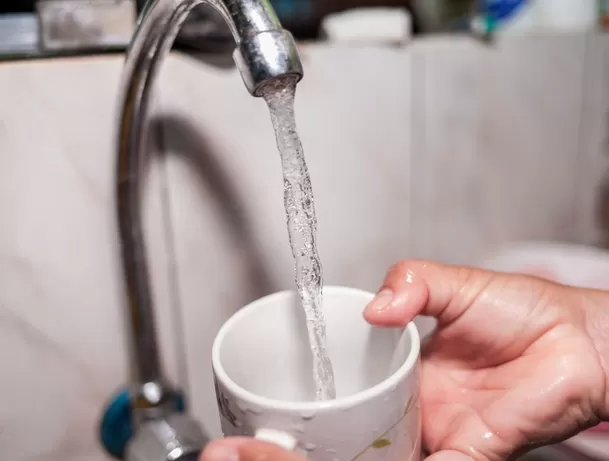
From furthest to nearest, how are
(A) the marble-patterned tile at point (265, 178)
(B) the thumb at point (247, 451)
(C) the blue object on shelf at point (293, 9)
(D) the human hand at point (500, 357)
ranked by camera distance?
1. (C) the blue object on shelf at point (293, 9)
2. (A) the marble-patterned tile at point (265, 178)
3. (D) the human hand at point (500, 357)
4. (B) the thumb at point (247, 451)

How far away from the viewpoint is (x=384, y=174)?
2.21 ft

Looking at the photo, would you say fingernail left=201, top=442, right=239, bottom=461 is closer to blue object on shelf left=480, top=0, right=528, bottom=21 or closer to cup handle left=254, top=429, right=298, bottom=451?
cup handle left=254, top=429, right=298, bottom=451

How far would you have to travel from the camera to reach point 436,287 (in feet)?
1.45

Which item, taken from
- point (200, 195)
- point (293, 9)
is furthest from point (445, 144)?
point (200, 195)

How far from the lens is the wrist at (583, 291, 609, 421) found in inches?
17.0

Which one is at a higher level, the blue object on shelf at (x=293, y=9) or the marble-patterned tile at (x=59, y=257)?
the blue object on shelf at (x=293, y=9)

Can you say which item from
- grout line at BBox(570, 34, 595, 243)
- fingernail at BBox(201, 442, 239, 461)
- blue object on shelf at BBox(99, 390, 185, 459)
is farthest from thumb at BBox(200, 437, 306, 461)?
grout line at BBox(570, 34, 595, 243)

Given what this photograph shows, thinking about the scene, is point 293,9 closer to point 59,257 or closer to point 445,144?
point 445,144

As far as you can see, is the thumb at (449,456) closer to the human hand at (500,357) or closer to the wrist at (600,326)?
the human hand at (500,357)

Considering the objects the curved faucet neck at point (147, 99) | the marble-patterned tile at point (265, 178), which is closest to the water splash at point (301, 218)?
the curved faucet neck at point (147, 99)

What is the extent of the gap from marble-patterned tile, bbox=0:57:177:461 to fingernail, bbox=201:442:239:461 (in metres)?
0.25

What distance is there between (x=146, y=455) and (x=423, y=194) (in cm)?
44

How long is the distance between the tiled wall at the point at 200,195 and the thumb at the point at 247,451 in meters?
0.25

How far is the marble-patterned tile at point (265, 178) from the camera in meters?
0.52
